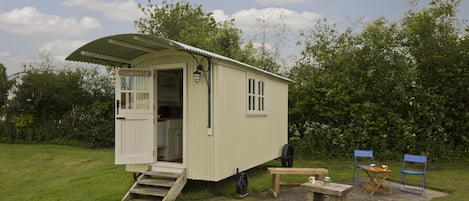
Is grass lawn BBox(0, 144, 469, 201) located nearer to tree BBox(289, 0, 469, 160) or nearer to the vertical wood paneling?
the vertical wood paneling

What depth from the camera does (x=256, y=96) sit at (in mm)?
7082

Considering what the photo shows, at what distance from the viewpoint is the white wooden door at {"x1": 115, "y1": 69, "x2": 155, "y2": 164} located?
5.93 m

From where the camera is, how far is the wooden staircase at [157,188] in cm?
534

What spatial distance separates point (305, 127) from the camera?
36.4 ft

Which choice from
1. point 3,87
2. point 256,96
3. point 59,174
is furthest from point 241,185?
point 3,87

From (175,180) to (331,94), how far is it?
6422 millimetres

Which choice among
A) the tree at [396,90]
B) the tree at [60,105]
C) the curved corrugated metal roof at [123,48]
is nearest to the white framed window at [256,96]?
the curved corrugated metal roof at [123,48]

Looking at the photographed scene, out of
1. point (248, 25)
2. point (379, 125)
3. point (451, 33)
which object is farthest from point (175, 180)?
point (248, 25)

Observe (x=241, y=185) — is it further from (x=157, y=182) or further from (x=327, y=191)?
(x=327, y=191)

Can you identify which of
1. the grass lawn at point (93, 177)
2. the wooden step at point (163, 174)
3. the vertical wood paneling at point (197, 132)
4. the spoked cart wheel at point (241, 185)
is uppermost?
the vertical wood paneling at point (197, 132)

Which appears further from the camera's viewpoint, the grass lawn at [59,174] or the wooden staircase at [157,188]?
the grass lawn at [59,174]

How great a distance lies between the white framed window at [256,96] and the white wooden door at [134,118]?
1888 mm

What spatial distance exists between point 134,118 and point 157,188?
126 cm

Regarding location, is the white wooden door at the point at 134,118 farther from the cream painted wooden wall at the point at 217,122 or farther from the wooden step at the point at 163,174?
the cream painted wooden wall at the point at 217,122
